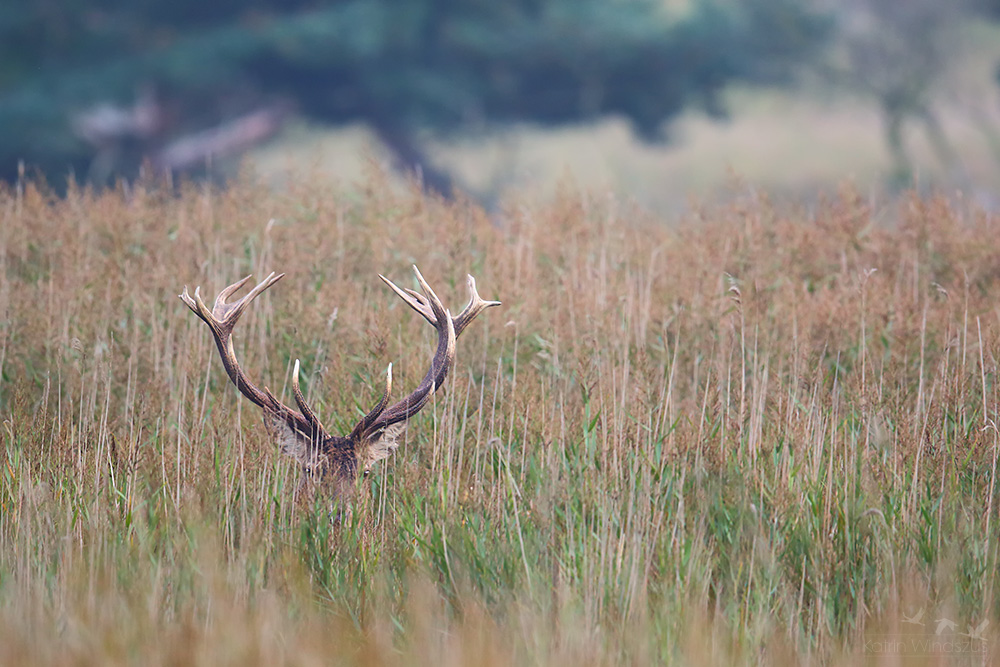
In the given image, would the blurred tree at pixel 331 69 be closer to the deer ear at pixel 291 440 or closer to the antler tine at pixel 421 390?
the antler tine at pixel 421 390

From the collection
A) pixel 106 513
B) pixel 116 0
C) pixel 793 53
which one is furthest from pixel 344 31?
pixel 106 513

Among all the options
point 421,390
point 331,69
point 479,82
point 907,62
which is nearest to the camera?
point 421,390

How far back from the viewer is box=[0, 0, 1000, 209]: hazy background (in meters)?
13.5

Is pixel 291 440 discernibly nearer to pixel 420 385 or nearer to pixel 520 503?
pixel 420 385

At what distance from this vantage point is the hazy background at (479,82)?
13.5 metres

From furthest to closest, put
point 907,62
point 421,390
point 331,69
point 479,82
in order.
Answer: point 907,62, point 479,82, point 331,69, point 421,390

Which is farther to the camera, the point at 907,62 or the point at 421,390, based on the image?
the point at 907,62

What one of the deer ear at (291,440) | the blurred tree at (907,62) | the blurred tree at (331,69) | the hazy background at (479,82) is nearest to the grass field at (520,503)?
the deer ear at (291,440)

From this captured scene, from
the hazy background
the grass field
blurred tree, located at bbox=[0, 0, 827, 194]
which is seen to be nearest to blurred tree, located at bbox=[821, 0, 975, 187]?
the hazy background

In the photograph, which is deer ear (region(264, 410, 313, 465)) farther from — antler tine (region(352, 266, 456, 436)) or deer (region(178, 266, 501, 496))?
antler tine (region(352, 266, 456, 436))

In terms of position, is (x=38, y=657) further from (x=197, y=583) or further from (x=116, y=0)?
(x=116, y=0)

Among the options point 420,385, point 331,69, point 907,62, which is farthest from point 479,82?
point 420,385

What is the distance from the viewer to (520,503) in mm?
3266

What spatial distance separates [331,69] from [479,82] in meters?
2.06
